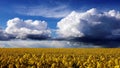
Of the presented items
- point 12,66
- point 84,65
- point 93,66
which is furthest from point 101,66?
point 12,66

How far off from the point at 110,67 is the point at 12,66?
4231 mm

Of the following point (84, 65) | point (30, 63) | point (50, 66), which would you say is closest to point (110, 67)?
point (84, 65)

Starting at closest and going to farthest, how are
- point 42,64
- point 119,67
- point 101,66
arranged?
point 119,67 < point 101,66 < point 42,64

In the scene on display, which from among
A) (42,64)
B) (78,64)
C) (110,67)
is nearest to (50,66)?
(42,64)

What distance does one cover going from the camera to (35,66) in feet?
51.5

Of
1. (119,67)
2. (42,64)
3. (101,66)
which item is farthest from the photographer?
(42,64)

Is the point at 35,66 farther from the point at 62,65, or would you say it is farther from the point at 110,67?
the point at 110,67

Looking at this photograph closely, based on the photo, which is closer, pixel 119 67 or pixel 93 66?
pixel 119 67

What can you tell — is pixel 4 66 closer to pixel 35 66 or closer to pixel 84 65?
pixel 35 66

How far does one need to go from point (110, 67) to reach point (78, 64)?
219 centimetres

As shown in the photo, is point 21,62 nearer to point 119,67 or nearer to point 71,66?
point 71,66

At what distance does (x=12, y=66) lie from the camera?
579 inches

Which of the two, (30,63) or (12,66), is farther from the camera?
(30,63)

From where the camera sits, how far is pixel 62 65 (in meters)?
15.5
